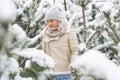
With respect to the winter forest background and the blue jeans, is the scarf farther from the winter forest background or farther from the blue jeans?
the blue jeans

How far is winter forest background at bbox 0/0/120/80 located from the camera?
0.84m

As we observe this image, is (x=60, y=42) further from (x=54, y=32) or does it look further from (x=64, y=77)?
(x=64, y=77)

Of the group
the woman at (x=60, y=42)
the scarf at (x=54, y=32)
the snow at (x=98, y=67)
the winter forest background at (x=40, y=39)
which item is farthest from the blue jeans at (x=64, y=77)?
the snow at (x=98, y=67)

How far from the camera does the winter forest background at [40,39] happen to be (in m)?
0.84

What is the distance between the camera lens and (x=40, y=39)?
4270mm

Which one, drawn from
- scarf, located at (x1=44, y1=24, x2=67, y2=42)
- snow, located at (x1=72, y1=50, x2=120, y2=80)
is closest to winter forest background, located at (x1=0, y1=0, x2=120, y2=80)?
snow, located at (x1=72, y1=50, x2=120, y2=80)

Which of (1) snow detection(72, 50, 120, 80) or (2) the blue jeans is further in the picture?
(2) the blue jeans

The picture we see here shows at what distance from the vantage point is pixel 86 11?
729 centimetres

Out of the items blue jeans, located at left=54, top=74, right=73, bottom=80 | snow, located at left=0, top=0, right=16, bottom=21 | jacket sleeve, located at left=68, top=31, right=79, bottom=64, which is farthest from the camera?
jacket sleeve, located at left=68, top=31, right=79, bottom=64

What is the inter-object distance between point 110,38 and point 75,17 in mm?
1930

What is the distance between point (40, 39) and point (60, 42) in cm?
112

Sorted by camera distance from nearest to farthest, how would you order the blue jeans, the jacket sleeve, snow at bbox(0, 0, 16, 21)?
snow at bbox(0, 0, 16, 21) < the blue jeans < the jacket sleeve

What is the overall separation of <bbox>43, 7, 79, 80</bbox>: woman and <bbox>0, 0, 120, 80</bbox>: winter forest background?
22cm

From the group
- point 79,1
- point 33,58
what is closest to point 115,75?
point 33,58
